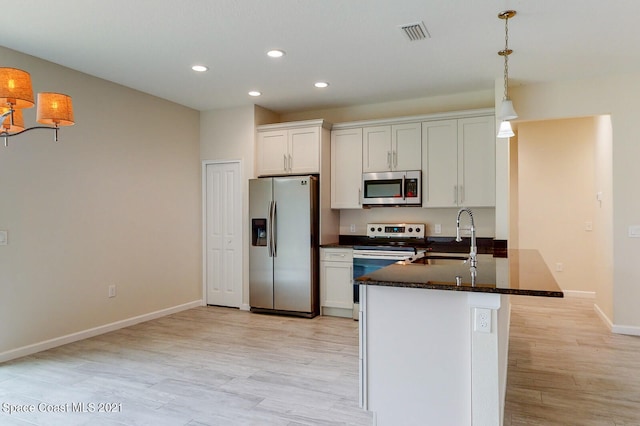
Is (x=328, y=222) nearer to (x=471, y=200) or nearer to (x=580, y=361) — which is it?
(x=471, y=200)

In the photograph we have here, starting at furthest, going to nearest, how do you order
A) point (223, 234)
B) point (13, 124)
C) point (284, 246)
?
point (223, 234) → point (284, 246) → point (13, 124)

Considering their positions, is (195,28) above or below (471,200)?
above

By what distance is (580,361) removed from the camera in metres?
3.49

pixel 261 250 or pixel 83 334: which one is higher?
pixel 261 250

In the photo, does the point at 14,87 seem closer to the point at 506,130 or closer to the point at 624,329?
the point at 506,130

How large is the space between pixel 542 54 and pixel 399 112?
6.35ft

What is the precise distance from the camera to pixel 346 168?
5328 millimetres

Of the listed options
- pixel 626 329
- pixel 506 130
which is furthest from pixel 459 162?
pixel 626 329

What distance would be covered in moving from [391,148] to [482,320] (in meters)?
3.31

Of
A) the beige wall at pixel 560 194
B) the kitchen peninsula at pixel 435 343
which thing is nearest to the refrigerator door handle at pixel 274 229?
the kitchen peninsula at pixel 435 343

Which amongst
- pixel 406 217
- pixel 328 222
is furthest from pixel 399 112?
pixel 328 222

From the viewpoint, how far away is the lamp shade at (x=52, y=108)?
2352 millimetres

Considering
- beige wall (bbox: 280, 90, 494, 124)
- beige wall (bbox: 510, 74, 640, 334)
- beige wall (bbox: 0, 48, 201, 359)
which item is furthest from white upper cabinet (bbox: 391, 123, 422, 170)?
beige wall (bbox: 0, 48, 201, 359)

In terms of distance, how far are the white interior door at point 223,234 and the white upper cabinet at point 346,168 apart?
1.32 metres
